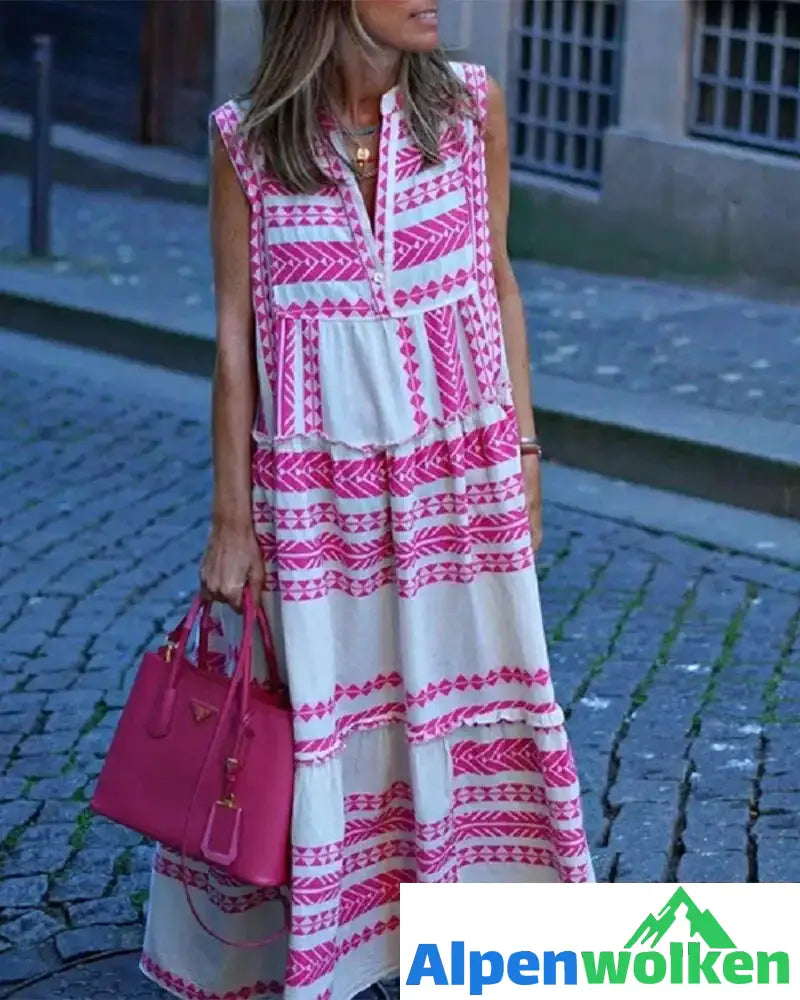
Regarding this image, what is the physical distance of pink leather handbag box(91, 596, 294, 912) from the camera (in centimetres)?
324

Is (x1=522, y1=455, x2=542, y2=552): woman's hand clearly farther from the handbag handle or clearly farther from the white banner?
the white banner

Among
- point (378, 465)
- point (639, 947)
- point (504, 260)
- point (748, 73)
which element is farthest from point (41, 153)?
point (639, 947)

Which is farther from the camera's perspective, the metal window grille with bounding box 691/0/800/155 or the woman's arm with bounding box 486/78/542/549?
the metal window grille with bounding box 691/0/800/155

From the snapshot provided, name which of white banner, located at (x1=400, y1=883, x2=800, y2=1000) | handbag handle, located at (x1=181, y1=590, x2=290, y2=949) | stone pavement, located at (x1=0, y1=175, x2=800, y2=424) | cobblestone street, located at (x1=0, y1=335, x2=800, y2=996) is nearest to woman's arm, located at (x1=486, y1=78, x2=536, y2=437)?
handbag handle, located at (x1=181, y1=590, x2=290, y2=949)

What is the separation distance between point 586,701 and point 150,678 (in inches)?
84.3

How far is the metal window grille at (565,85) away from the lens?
36.7 feet

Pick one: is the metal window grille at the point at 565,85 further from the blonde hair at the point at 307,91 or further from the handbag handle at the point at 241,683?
Result: the handbag handle at the point at 241,683

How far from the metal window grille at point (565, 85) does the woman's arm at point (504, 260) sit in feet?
25.8

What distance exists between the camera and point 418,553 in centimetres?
334

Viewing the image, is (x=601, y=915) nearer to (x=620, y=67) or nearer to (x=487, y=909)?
(x=487, y=909)

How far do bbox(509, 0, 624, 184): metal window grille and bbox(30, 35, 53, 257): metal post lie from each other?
2.42m

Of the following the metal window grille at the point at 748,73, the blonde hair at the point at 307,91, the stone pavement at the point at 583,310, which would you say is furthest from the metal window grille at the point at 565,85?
the blonde hair at the point at 307,91

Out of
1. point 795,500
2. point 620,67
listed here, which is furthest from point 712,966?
point 620,67

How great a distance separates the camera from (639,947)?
3.20 m
